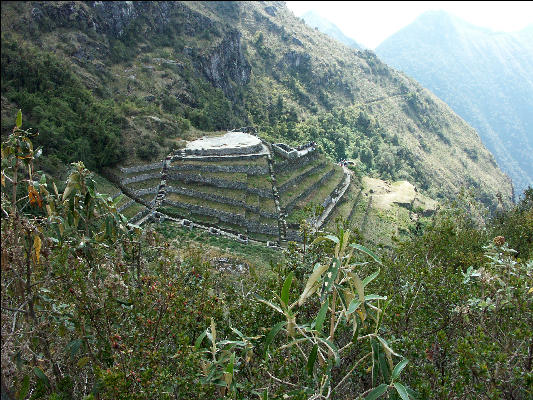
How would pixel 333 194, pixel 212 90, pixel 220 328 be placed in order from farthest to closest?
1. pixel 212 90
2. pixel 333 194
3. pixel 220 328

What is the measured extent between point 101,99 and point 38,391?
3506 cm

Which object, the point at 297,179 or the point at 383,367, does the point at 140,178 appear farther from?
the point at 383,367

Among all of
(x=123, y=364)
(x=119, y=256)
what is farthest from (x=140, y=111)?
(x=123, y=364)

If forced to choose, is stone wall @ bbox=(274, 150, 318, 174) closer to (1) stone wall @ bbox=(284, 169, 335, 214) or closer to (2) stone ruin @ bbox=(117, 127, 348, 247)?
(2) stone ruin @ bbox=(117, 127, 348, 247)

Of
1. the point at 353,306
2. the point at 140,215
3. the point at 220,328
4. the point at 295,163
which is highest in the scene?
the point at 353,306

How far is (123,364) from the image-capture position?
4441mm

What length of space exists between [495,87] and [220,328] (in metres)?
178

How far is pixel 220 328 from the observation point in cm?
617

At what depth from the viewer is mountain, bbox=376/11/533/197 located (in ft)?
421

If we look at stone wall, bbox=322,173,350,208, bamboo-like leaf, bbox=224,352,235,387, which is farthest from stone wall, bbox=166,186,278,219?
bamboo-like leaf, bbox=224,352,235,387

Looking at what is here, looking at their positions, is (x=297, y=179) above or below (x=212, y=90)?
above

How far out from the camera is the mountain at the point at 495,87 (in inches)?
5054

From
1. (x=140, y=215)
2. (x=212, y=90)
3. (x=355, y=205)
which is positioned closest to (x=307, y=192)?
(x=355, y=205)

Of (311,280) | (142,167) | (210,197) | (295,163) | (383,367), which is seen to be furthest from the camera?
(295,163)
